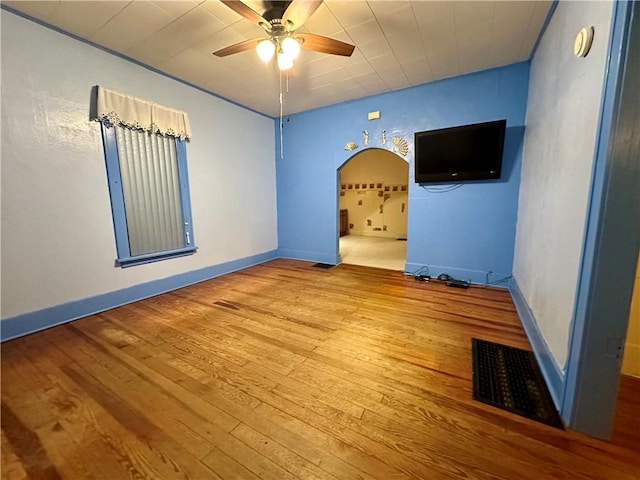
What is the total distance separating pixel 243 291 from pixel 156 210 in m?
1.51

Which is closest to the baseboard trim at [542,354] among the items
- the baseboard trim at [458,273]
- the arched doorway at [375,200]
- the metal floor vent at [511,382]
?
the metal floor vent at [511,382]

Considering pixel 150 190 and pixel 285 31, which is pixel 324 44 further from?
pixel 150 190

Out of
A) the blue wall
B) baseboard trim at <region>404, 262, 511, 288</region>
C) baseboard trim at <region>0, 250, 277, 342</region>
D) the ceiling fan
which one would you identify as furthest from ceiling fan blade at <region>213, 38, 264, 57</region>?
baseboard trim at <region>404, 262, 511, 288</region>

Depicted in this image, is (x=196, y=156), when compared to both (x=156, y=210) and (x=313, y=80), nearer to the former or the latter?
(x=156, y=210)

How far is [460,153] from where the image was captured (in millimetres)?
3275

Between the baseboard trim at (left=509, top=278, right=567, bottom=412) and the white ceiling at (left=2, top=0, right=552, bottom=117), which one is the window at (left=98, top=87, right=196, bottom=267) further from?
the baseboard trim at (left=509, top=278, right=567, bottom=412)

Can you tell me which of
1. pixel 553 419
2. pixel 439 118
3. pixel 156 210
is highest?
pixel 439 118

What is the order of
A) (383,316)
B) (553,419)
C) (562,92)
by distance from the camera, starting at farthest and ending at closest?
1. (383,316)
2. (562,92)
3. (553,419)

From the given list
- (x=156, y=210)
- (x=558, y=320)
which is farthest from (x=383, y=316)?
(x=156, y=210)

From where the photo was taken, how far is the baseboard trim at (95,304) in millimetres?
2232

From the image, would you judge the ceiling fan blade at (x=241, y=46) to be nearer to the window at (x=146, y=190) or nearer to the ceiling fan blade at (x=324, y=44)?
the ceiling fan blade at (x=324, y=44)

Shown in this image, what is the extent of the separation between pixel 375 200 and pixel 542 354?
634 centimetres

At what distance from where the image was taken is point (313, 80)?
3361 mm

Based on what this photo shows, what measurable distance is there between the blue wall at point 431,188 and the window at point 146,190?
2.06m
